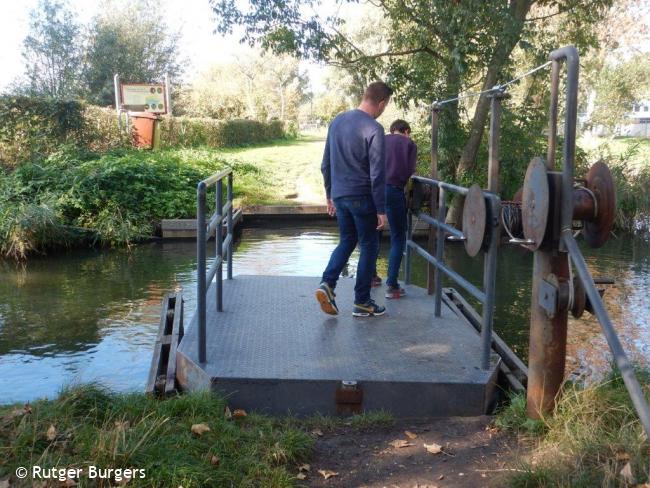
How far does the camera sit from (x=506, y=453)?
3.60m

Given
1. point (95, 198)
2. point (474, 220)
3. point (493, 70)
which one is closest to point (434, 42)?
point (493, 70)

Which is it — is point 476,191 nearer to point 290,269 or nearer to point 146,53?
point 290,269

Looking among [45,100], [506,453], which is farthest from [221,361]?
[45,100]

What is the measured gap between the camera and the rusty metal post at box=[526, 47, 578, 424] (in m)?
3.54

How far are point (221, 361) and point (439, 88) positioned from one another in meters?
10.5

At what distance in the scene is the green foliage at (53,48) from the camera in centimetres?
3844

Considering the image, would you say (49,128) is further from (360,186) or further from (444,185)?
(444,185)

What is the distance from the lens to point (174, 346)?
5285 mm

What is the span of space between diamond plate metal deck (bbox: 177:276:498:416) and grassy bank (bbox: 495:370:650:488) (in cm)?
44

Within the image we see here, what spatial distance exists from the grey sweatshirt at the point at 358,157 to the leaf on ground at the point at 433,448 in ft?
6.58

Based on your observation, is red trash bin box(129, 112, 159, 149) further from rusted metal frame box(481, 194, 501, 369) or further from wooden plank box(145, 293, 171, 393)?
rusted metal frame box(481, 194, 501, 369)

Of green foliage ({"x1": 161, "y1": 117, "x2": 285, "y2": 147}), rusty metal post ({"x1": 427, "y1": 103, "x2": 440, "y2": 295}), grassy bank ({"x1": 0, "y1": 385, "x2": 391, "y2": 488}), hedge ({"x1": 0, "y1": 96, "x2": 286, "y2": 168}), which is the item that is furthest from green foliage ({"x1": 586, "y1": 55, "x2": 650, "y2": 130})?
grassy bank ({"x1": 0, "y1": 385, "x2": 391, "y2": 488})

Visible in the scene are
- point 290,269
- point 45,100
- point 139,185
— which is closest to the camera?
point 290,269

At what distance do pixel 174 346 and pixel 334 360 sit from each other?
1.38 m
